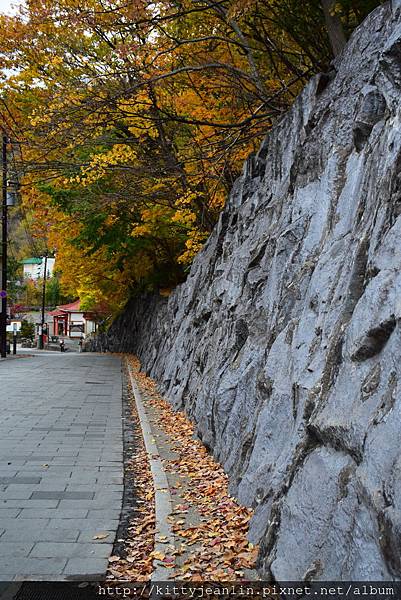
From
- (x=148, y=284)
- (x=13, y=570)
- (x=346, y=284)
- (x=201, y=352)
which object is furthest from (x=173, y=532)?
(x=148, y=284)

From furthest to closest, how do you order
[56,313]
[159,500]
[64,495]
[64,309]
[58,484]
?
[56,313] < [64,309] < [58,484] < [64,495] < [159,500]

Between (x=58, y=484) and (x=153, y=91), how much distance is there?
27.2ft

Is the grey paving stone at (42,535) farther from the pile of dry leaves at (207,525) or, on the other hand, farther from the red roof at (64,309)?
the red roof at (64,309)

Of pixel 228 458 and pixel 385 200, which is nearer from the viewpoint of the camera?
pixel 385 200

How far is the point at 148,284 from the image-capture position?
27.4 meters

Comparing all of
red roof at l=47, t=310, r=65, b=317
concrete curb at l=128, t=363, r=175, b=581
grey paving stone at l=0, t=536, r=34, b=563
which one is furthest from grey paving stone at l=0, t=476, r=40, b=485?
red roof at l=47, t=310, r=65, b=317

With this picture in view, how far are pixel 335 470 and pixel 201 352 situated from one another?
Answer: 721cm

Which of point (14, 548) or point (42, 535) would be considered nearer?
point (14, 548)

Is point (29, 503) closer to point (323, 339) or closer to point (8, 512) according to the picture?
point (8, 512)

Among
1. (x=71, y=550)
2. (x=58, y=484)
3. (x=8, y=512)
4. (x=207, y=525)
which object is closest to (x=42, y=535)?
(x=71, y=550)

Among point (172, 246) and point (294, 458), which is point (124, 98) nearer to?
point (294, 458)

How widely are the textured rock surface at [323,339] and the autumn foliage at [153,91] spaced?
8.11 ft

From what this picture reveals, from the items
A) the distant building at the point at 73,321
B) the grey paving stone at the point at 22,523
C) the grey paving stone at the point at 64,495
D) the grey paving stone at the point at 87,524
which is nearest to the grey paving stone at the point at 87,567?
the grey paving stone at the point at 87,524

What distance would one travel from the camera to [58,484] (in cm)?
722
